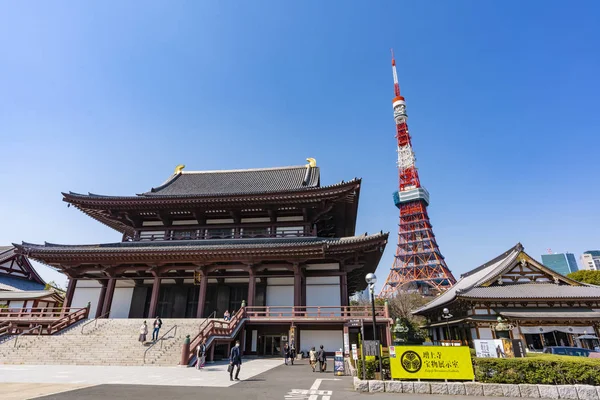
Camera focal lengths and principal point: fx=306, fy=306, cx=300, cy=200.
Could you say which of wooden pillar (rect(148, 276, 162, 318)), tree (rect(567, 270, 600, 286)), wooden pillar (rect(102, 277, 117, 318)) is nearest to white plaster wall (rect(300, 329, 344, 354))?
wooden pillar (rect(148, 276, 162, 318))

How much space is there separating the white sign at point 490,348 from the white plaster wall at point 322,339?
31.4 feet

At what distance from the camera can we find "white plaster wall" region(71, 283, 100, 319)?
24719 mm

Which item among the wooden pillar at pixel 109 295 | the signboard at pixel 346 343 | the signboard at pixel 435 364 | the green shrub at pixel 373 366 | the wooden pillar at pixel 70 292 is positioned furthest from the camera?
the wooden pillar at pixel 70 292

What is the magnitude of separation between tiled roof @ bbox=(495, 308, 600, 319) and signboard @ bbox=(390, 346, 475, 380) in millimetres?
15437

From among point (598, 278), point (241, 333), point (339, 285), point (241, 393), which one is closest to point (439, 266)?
point (598, 278)

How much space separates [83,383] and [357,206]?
2152 cm

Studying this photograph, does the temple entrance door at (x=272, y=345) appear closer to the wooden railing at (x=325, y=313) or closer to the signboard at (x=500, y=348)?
the wooden railing at (x=325, y=313)

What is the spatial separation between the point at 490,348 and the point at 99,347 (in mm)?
19977

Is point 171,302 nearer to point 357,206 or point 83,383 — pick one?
point 83,383

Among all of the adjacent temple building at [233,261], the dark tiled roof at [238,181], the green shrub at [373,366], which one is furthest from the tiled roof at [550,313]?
the dark tiled roof at [238,181]

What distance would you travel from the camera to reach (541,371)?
9.72 m

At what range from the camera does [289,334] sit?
786 inches

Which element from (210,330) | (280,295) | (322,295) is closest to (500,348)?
(322,295)

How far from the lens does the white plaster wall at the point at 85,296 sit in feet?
81.1
